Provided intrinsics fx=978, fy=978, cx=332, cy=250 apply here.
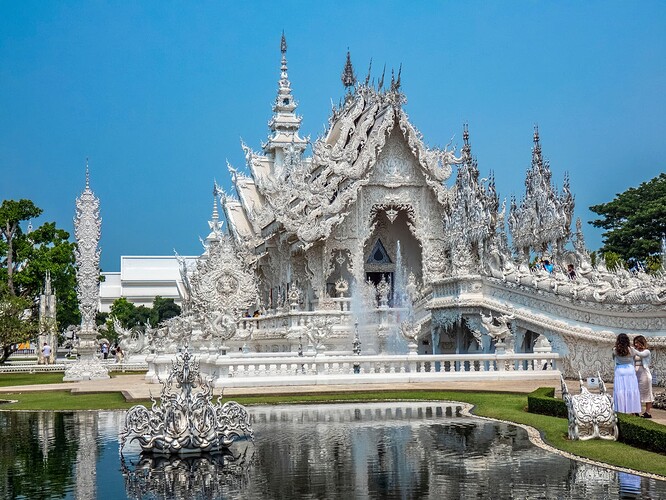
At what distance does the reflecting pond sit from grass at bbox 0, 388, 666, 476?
405 mm

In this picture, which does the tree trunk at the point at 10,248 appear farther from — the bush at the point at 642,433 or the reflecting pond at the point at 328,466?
the bush at the point at 642,433

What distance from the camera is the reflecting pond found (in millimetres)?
9250

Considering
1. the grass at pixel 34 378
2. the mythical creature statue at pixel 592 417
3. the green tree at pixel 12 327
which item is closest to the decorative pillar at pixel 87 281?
the grass at pixel 34 378

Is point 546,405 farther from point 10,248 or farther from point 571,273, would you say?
point 10,248

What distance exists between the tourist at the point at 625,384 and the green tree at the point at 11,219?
34953 mm

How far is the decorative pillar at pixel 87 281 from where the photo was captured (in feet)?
90.1

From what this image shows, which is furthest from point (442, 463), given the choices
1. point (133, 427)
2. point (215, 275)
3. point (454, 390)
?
point (215, 275)

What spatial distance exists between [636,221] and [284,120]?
66.7 ft

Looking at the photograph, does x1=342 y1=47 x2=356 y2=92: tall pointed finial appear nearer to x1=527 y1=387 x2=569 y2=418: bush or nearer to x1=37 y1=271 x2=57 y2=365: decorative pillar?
x1=37 y1=271 x2=57 y2=365: decorative pillar

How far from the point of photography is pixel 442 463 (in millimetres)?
10617

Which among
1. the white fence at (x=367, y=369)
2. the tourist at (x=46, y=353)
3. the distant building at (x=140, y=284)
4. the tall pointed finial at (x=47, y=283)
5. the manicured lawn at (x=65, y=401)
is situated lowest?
the manicured lawn at (x=65, y=401)

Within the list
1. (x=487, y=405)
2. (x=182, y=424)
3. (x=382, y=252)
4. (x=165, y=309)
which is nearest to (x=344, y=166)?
(x=382, y=252)

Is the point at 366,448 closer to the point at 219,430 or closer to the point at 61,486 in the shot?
the point at 219,430

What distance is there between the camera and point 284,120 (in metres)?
53.3
